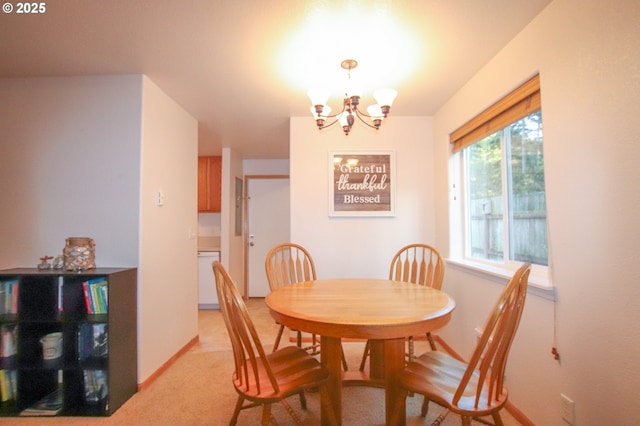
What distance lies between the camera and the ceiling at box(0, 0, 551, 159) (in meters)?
1.45

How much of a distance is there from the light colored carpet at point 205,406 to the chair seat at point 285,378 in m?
0.44

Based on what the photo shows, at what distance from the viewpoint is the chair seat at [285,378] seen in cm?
117

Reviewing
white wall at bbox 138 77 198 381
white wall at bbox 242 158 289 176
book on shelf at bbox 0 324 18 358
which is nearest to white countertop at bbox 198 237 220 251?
white wall at bbox 242 158 289 176

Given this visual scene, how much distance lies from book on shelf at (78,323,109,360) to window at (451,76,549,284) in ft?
8.59

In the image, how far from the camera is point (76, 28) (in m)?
1.58

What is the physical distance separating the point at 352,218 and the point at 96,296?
209 centimetres

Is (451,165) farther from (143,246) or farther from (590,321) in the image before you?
(143,246)

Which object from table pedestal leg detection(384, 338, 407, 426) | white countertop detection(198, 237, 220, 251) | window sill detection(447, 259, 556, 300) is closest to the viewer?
table pedestal leg detection(384, 338, 407, 426)

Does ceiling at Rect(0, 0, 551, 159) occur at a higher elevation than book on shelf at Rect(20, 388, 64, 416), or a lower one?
higher

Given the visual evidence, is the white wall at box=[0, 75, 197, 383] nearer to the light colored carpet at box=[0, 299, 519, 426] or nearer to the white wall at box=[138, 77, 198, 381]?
the white wall at box=[138, 77, 198, 381]

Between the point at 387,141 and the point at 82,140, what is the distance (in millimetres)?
2545

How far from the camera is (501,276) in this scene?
1790 millimetres

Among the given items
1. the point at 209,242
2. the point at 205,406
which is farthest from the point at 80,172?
the point at 209,242

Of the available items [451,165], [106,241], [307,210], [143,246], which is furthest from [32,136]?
[451,165]
